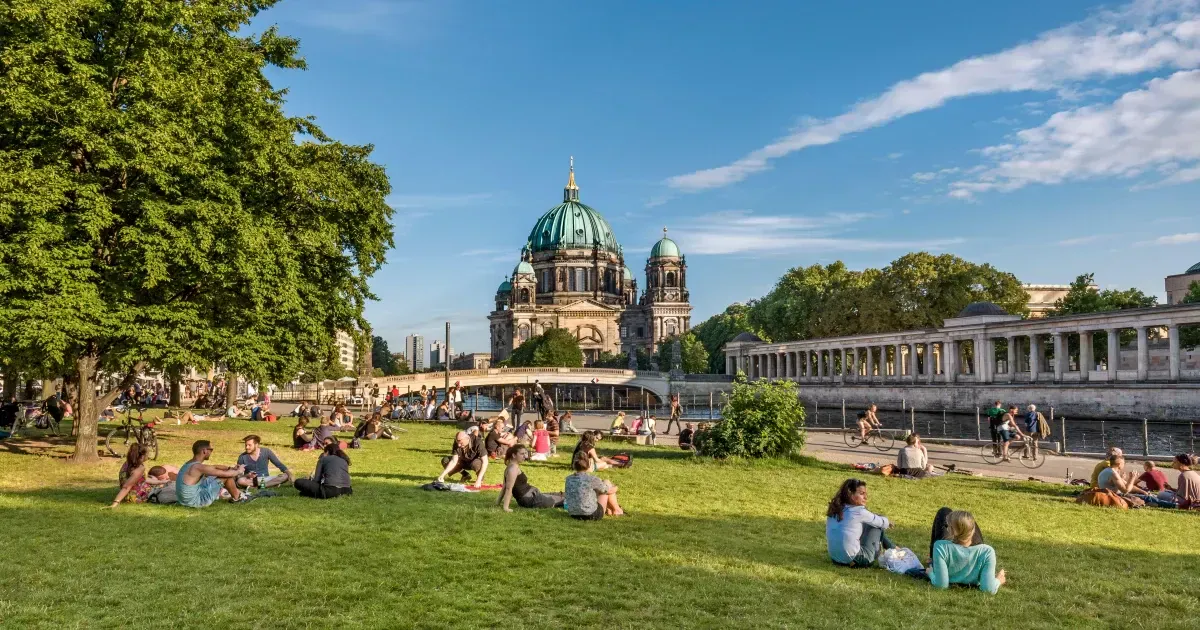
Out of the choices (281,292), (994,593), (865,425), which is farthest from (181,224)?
(865,425)

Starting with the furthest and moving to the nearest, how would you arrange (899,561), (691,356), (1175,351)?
(691,356)
(1175,351)
(899,561)

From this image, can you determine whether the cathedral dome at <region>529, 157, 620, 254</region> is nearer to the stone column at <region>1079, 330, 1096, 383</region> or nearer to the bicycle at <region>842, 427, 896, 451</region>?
the stone column at <region>1079, 330, 1096, 383</region>

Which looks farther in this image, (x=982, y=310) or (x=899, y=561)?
(x=982, y=310)

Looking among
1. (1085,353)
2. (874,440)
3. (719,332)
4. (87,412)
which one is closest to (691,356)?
(719,332)

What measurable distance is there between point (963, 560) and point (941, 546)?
223 millimetres

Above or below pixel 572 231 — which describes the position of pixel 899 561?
below

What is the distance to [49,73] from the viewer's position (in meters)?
15.6

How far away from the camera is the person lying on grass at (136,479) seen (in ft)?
41.3

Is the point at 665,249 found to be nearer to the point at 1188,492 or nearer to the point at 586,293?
the point at 586,293

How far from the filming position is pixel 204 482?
41.3 feet

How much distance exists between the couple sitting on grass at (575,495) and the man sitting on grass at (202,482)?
3914 mm

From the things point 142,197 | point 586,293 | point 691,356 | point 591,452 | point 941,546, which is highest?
point 586,293

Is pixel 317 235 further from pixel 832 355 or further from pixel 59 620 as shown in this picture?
pixel 832 355

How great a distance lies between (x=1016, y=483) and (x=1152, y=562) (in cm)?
767
